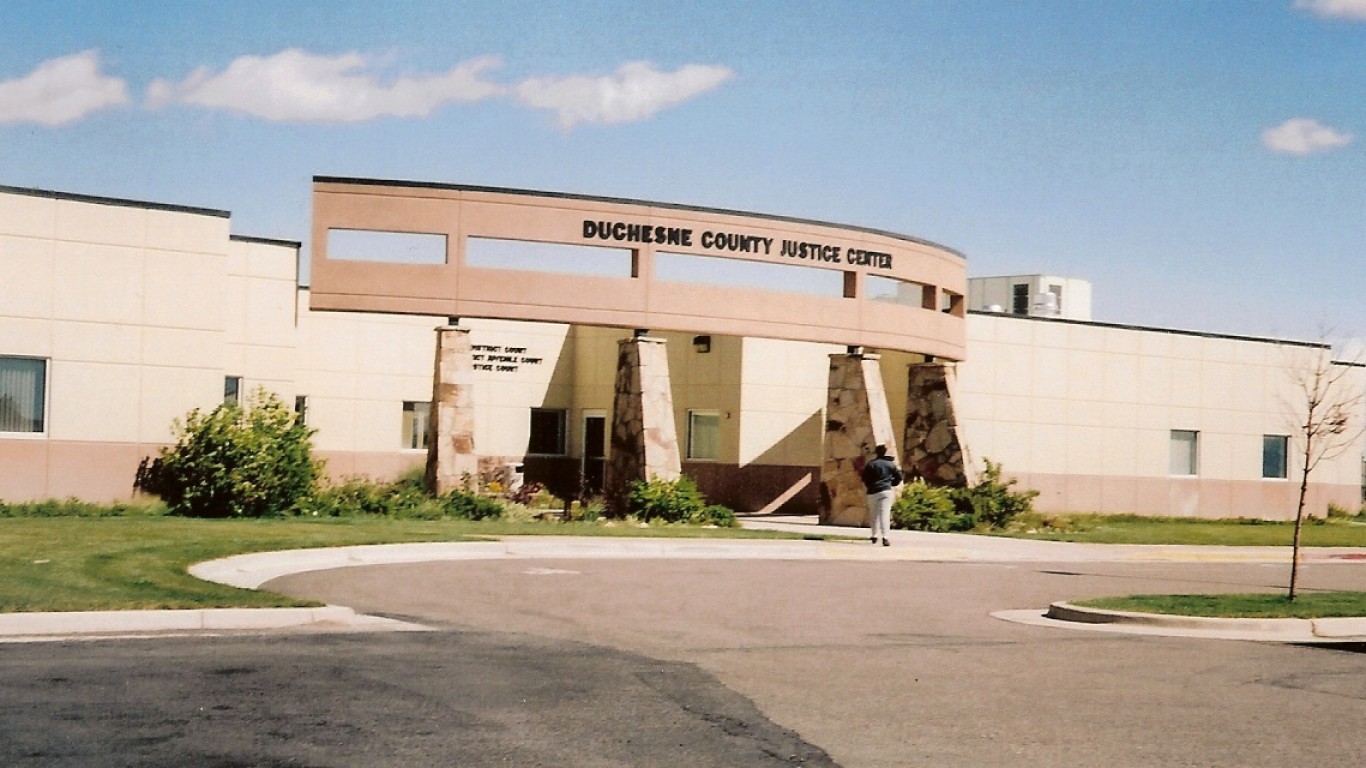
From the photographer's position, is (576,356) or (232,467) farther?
(576,356)

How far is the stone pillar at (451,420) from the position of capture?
Answer: 29553mm

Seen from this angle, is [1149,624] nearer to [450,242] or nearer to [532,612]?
[532,612]

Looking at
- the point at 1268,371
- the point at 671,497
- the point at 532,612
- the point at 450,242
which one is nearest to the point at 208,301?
the point at 450,242

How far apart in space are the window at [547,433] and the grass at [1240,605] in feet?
77.6

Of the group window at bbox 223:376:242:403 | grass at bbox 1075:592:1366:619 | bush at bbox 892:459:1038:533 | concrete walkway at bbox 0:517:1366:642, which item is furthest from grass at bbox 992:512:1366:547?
window at bbox 223:376:242:403

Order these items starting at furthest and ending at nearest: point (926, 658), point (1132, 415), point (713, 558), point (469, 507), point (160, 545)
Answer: point (1132, 415)
point (469, 507)
point (713, 558)
point (160, 545)
point (926, 658)

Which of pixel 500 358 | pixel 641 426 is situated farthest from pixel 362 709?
pixel 500 358

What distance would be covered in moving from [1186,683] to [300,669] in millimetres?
6492

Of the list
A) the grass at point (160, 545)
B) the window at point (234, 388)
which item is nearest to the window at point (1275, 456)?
the grass at point (160, 545)

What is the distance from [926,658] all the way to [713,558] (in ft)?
36.9

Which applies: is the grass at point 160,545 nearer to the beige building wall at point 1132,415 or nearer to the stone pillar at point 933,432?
the stone pillar at point 933,432

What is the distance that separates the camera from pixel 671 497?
29750 mm

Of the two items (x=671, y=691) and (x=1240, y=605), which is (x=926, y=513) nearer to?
(x=1240, y=605)

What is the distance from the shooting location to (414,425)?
37281 millimetres
